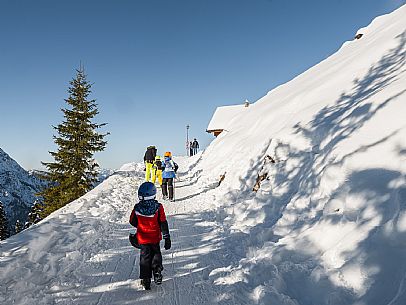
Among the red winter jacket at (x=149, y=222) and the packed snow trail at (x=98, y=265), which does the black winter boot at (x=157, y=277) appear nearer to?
the packed snow trail at (x=98, y=265)

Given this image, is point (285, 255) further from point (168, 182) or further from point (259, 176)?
point (168, 182)

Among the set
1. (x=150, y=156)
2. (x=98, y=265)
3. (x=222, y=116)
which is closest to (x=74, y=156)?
(x=150, y=156)

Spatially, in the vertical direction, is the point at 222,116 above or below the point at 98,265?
above

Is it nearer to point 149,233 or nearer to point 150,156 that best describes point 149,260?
point 149,233

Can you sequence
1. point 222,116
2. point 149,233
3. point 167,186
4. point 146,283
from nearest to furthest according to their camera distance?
point 146,283 < point 149,233 < point 167,186 < point 222,116

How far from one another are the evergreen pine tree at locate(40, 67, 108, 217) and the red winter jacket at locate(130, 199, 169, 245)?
17683 mm

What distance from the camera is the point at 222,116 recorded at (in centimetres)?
4634

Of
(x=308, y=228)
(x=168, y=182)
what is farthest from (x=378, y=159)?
(x=168, y=182)

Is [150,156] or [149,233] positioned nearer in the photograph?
[149,233]

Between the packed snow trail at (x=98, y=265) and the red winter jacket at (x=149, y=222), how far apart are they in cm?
76

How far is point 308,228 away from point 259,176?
4125mm

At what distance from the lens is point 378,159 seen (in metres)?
4.93

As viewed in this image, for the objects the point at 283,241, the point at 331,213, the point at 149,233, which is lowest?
the point at 283,241

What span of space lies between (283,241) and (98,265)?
344cm
